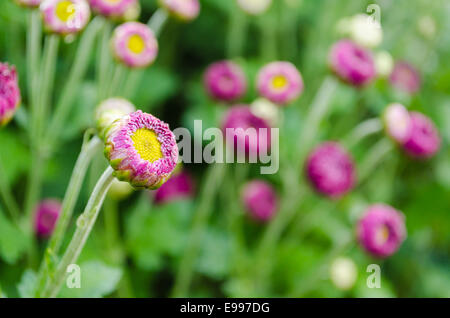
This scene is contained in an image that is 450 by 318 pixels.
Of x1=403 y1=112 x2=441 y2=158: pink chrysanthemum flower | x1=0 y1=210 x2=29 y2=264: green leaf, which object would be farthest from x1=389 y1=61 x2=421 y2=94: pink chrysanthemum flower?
x1=0 y1=210 x2=29 y2=264: green leaf

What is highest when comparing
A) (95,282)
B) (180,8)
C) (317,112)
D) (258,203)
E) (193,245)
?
(180,8)

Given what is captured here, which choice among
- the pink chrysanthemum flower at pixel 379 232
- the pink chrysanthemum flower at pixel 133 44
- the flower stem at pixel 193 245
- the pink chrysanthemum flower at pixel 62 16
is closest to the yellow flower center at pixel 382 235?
the pink chrysanthemum flower at pixel 379 232

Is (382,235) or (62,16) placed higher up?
(62,16)

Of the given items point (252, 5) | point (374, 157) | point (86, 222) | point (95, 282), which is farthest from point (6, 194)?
point (374, 157)

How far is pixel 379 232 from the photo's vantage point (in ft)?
3.34

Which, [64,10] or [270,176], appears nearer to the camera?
[64,10]

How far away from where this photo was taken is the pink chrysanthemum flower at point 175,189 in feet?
4.01

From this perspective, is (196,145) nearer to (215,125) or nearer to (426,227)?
(215,125)

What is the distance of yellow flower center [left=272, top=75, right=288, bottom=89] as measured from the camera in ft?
3.58

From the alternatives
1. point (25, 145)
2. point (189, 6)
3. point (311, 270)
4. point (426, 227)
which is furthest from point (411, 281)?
point (25, 145)

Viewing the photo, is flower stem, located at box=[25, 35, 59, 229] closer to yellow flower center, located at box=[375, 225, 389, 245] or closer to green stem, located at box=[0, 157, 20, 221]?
green stem, located at box=[0, 157, 20, 221]

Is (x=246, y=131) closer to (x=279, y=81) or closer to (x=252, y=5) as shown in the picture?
(x=279, y=81)

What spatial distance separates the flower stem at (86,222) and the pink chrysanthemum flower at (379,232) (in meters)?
0.61

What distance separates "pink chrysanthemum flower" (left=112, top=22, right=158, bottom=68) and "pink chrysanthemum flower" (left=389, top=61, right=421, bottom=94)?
810mm
